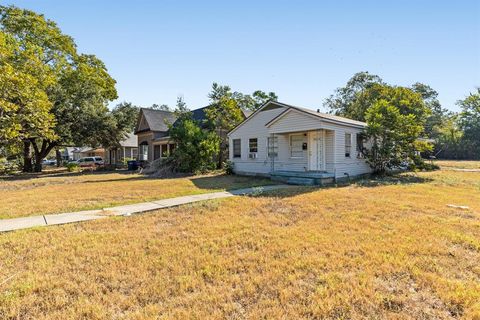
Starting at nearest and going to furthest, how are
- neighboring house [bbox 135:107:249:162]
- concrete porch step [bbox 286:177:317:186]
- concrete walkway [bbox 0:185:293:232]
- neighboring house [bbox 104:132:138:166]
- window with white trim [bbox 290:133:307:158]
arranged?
concrete walkway [bbox 0:185:293:232] → concrete porch step [bbox 286:177:317:186] → window with white trim [bbox 290:133:307:158] → neighboring house [bbox 135:107:249:162] → neighboring house [bbox 104:132:138:166]

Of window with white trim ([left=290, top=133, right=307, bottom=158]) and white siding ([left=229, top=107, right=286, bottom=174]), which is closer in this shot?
window with white trim ([left=290, top=133, right=307, bottom=158])

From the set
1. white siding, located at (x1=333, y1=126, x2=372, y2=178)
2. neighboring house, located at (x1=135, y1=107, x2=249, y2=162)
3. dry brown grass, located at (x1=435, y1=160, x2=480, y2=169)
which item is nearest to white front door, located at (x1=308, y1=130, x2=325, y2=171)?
white siding, located at (x1=333, y1=126, x2=372, y2=178)

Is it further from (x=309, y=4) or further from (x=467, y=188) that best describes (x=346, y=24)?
(x=467, y=188)

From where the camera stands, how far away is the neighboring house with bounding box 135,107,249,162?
27.6m

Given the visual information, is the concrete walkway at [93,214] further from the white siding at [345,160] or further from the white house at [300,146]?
the white siding at [345,160]

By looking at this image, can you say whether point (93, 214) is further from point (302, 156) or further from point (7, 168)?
point (7, 168)

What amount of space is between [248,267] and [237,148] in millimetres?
14771

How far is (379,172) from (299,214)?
11046 mm

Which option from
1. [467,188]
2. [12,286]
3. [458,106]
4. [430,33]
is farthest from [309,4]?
[458,106]

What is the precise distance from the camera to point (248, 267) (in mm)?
3801

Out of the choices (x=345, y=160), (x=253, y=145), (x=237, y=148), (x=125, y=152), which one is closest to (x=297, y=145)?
(x=345, y=160)

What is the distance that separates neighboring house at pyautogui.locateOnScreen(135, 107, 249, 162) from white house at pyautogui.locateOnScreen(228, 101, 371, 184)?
11.4 metres

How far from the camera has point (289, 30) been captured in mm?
11469

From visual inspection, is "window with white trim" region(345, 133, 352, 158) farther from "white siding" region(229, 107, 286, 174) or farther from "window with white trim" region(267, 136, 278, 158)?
"window with white trim" region(267, 136, 278, 158)
